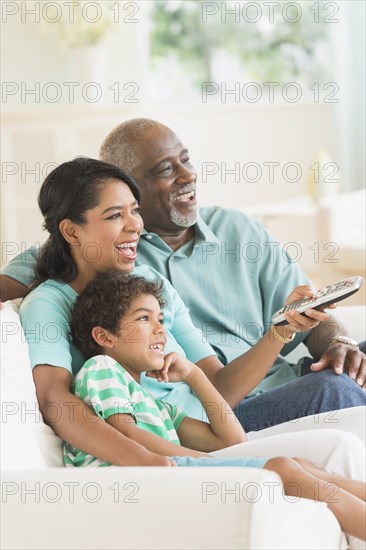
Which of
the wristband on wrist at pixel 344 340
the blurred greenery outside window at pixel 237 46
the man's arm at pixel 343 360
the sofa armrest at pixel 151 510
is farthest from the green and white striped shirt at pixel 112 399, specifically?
the blurred greenery outside window at pixel 237 46

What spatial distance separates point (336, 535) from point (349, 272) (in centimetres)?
242

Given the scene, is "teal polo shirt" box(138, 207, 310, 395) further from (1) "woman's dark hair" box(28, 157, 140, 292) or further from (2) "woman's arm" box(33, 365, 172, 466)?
(2) "woman's arm" box(33, 365, 172, 466)

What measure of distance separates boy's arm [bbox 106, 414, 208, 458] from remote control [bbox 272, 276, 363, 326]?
0.39 meters

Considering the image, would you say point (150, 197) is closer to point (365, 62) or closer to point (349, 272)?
point (349, 272)

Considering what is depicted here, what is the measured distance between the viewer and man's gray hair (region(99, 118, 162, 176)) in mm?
2668

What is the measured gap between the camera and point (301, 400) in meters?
2.29

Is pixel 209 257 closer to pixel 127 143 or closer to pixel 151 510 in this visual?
pixel 127 143

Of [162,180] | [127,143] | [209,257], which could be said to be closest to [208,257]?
[209,257]

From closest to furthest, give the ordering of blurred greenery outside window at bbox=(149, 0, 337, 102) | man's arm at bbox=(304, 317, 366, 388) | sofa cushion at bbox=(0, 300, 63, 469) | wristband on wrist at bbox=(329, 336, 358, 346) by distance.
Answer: sofa cushion at bbox=(0, 300, 63, 469) → man's arm at bbox=(304, 317, 366, 388) → wristband on wrist at bbox=(329, 336, 358, 346) → blurred greenery outside window at bbox=(149, 0, 337, 102)

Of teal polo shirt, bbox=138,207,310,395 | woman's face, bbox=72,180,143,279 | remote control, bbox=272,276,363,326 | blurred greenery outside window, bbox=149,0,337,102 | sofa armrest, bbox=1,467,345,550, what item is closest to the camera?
sofa armrest, bbox=1,467,345,550

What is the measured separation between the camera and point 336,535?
5.68 feet

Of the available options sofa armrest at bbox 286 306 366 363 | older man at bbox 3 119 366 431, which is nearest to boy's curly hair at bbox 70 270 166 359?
older man at bbox 3 119 366 431

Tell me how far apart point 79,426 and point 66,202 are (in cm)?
55

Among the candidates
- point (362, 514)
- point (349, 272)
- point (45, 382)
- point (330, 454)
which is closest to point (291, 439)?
point (330, 454)
